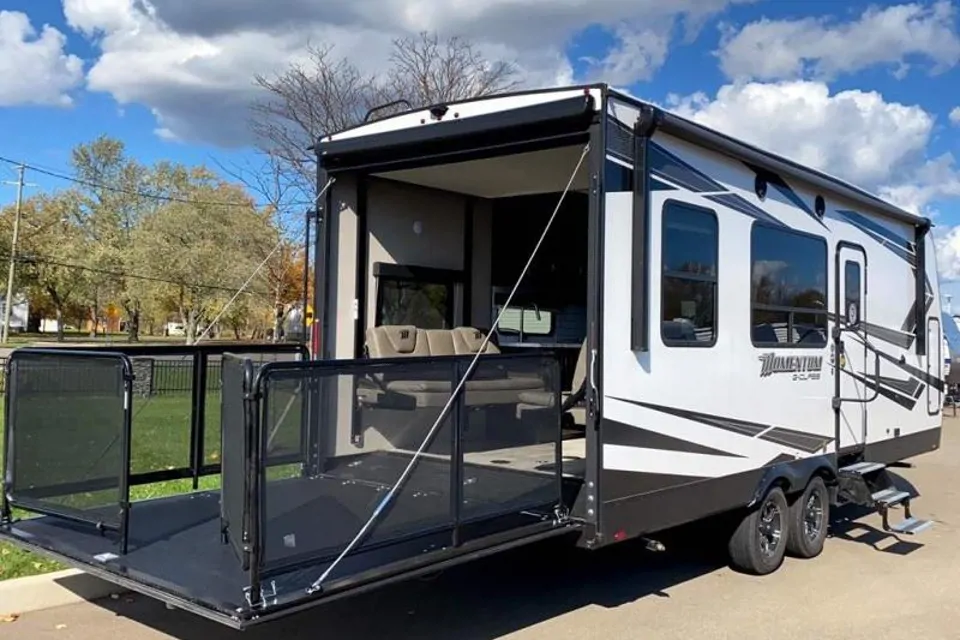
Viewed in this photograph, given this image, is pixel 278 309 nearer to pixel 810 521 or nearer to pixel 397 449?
pixel 810 521

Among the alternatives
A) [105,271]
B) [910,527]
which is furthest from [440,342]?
[105,271]

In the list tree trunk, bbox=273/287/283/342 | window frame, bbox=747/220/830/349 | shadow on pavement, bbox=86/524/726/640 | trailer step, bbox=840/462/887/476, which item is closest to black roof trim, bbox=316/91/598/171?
window frame, bbox=747/220/830/349

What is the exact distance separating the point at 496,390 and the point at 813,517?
12.6 feet

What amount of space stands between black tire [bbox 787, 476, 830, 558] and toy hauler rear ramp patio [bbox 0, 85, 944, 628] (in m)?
0.03

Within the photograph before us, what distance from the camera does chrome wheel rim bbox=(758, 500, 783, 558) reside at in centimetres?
691

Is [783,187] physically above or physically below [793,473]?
above

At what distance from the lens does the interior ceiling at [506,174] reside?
674cm

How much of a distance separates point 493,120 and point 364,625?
10.1 feet

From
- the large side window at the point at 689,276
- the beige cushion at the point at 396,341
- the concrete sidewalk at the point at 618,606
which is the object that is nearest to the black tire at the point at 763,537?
the concrete sidewalk at the point at 618,606

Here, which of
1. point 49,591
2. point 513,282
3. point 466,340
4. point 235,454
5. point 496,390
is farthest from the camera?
point 513,282

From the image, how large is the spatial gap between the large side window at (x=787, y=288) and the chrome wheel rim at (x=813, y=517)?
122cm

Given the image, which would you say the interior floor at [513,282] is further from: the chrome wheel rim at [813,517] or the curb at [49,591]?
the curb at [49,591]

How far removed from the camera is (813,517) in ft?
24.8

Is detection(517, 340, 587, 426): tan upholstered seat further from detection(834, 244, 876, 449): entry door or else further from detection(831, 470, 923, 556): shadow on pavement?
detection(831, 470, 923, 556): shadow on pavement
